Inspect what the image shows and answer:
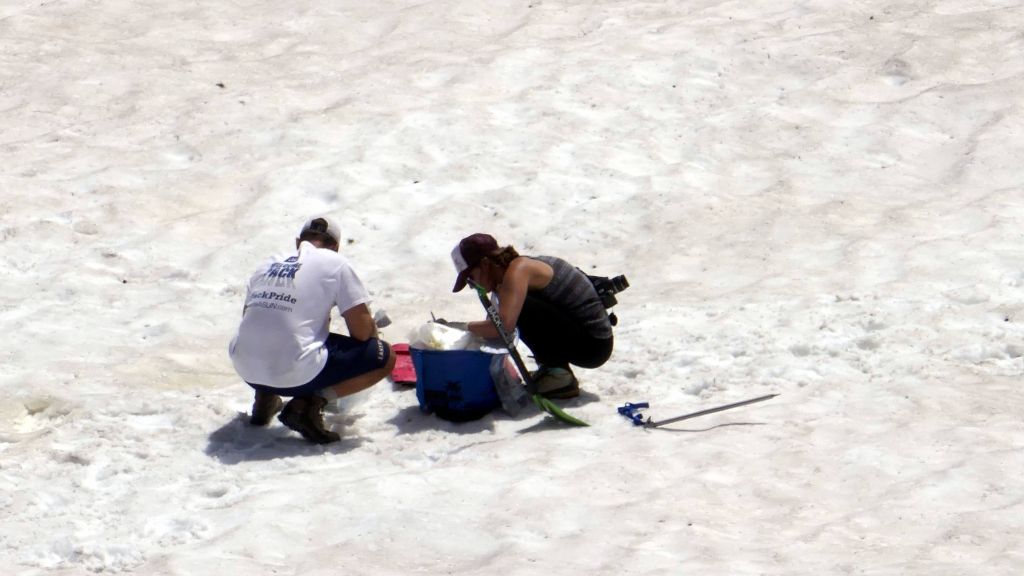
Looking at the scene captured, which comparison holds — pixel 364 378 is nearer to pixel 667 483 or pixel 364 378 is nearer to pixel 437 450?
pixel 437 450

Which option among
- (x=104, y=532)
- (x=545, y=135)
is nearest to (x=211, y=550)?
(x=104, y=532)

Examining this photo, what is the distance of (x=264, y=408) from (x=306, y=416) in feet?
0.97

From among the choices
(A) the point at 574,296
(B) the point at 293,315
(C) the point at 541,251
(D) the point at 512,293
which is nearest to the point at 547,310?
(A) the point at 574,296

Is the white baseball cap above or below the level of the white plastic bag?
above

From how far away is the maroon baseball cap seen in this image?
21.5ft

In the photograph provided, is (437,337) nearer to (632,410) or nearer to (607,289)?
(607,289)

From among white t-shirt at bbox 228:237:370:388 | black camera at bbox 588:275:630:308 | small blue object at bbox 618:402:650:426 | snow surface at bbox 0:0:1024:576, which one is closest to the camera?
snow surface at bbox 0:0:1024:576

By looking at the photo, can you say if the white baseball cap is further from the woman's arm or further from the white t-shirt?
the woman's arm

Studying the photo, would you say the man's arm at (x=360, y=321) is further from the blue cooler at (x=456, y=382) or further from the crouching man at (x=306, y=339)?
the blue cooler at (x=456, y=382)

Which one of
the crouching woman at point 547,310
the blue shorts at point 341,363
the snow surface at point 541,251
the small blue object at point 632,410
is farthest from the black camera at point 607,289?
the blue shorts at point 341,363

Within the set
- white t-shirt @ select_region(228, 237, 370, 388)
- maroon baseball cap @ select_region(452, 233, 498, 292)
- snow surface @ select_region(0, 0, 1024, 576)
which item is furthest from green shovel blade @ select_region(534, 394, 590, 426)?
white t-shirt @ select_region(228, 237, 370, 388)

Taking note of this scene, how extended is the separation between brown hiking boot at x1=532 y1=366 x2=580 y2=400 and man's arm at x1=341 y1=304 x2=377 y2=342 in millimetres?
854

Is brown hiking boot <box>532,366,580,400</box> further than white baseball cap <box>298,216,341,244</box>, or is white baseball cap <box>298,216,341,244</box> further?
brown hiking boot <box>532,366,580,400</box>

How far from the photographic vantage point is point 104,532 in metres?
5.53
